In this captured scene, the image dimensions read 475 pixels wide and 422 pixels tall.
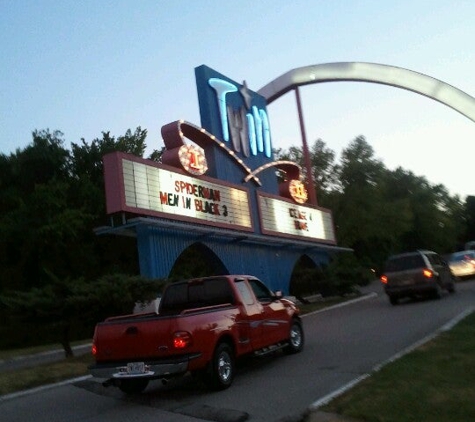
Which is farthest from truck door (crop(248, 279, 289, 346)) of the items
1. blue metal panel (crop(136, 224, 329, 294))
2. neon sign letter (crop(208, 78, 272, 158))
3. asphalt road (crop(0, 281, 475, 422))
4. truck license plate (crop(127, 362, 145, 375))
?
neon sign letter (crop(208, 78, 272, 158))

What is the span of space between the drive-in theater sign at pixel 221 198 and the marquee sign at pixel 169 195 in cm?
3

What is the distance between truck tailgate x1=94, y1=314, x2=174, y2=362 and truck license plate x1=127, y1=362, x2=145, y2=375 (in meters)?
0.10

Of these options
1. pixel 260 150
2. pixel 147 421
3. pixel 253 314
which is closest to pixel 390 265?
pixel 260 150

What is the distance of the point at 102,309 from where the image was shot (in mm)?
15273

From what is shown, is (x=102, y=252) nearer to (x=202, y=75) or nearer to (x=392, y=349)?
(x=202, y=75)

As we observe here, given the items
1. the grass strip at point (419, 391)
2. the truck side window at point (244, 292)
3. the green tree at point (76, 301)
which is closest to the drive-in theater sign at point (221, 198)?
the green tree at point (76, 301)

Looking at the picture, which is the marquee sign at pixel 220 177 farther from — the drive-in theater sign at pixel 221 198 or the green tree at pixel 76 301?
the green tree at pixel 76 301

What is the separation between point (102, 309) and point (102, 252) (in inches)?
855

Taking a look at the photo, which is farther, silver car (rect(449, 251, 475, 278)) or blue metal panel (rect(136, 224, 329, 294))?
silver car (rect(449, 251, 475, 278))

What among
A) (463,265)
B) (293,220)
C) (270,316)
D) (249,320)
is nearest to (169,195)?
(270,316)

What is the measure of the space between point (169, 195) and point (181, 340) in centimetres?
1286

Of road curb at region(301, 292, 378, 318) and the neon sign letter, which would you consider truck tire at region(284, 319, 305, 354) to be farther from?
the neon sign letter

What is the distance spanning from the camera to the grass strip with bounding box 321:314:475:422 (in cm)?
729

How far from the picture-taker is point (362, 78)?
125 feet
